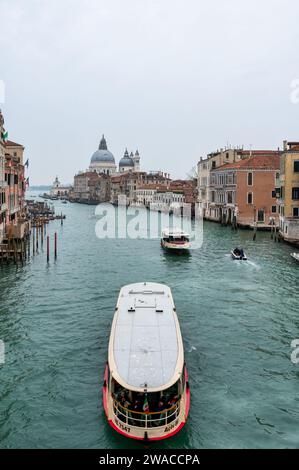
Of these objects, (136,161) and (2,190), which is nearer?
(2,190)

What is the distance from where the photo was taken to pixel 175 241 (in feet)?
122

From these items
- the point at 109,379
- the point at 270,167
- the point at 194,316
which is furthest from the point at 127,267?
the point at 270,167

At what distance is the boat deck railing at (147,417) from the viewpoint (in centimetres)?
1028

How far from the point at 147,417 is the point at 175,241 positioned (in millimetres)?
27169

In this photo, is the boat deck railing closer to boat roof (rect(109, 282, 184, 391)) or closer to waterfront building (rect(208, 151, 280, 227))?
boat roof (rect(109, 282, 184, 391))

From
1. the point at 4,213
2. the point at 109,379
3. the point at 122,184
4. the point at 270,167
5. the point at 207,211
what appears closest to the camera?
the point at 109,379

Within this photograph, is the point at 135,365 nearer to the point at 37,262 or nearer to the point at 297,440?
the point at 297,440

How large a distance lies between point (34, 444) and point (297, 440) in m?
5.71

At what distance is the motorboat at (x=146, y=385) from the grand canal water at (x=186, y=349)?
45cm

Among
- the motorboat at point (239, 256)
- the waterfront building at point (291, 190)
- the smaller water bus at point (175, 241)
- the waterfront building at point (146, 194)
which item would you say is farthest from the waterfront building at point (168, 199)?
the motorboat at point (239, 256)

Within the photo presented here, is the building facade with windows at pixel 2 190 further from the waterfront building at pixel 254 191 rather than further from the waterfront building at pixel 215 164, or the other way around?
the waterfront building at pixel 215 164

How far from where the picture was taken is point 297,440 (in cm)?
1087

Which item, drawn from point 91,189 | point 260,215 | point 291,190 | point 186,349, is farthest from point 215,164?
point 91,189

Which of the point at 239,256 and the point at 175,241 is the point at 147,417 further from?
the point at 175,241
